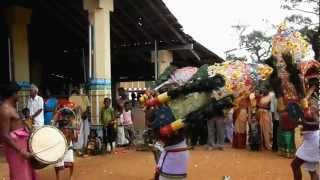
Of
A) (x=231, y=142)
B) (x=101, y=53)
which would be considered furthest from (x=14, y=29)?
(x=231, y=142)

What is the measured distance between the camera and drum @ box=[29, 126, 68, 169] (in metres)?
5.73

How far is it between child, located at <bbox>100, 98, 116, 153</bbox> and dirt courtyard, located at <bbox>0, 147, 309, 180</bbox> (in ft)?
1.29

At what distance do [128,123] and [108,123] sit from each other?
1.59 meters

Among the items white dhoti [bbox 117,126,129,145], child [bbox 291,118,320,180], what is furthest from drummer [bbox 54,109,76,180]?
white dhoti [bbox 117,126,129,145]

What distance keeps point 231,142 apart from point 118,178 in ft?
20.2

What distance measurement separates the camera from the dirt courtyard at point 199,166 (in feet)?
32.6

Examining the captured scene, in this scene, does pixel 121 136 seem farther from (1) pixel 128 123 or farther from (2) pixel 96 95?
(2) pixel 96 95

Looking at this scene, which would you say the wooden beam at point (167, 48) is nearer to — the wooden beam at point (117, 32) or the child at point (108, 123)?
the wooden beam at point (117, 32)

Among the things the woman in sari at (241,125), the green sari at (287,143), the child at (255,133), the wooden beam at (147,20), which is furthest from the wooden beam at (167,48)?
the green sari at (287,143)

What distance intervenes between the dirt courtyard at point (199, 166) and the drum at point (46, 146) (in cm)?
370

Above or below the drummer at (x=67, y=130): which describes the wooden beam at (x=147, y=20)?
above

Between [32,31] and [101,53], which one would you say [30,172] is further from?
[32,31]

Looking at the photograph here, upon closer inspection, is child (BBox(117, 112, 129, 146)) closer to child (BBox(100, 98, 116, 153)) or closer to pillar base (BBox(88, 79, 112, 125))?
child (BBox(100, 98, 116, 153))

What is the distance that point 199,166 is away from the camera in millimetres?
11219
